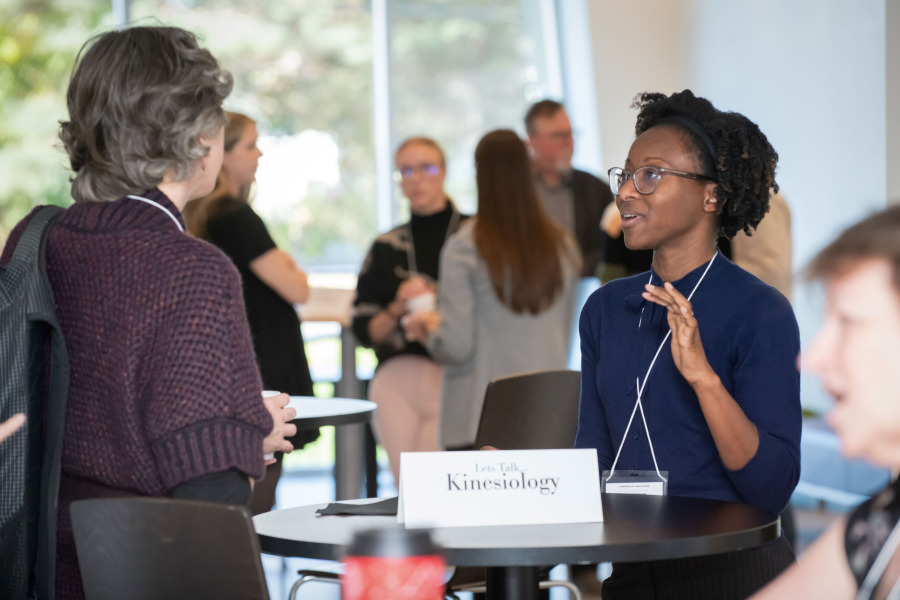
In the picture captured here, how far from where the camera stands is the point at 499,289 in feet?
12.0

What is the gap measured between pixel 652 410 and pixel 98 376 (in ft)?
3.29

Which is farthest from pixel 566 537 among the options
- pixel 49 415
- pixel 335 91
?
pixel 335 91

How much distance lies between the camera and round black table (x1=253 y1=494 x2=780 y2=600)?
4.70 ft

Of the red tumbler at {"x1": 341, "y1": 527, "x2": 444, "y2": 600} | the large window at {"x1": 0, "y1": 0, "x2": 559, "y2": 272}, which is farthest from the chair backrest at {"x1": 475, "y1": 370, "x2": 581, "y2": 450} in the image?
the large window at {"x1": 0, "y1": 0, "x2": 559, "y2": 272}

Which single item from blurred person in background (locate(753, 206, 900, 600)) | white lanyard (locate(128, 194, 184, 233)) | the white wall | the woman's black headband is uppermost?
the white wall

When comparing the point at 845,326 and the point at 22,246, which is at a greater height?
the point at 22,246

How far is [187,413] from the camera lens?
1538mm

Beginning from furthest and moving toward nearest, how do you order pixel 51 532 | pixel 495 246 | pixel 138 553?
pixel 495 246, pixel 51 532, pixel 138 553

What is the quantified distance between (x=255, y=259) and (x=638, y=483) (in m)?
2.03

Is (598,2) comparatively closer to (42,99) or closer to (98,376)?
(42,99)

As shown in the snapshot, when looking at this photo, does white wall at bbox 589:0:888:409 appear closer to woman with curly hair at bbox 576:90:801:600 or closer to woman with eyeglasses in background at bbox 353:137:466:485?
woman with eyeglasses in background at bbox 353:137:466:485

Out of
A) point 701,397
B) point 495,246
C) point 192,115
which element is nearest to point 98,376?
point 192,115

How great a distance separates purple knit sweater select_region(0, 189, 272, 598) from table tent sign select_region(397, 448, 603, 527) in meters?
0.25

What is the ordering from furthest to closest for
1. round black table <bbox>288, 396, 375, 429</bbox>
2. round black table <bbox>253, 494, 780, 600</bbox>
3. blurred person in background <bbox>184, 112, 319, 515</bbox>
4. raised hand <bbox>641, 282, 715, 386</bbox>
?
blurred person in background <bbox>184, 112, 319, 515</bbox> < round black table <bbox>288, 396, 375, 429</bbox> < raised hand <bbox>641, 282, 715, 386</bbox> < round black table <bbox>253, 494, 780, 600</bbox>
